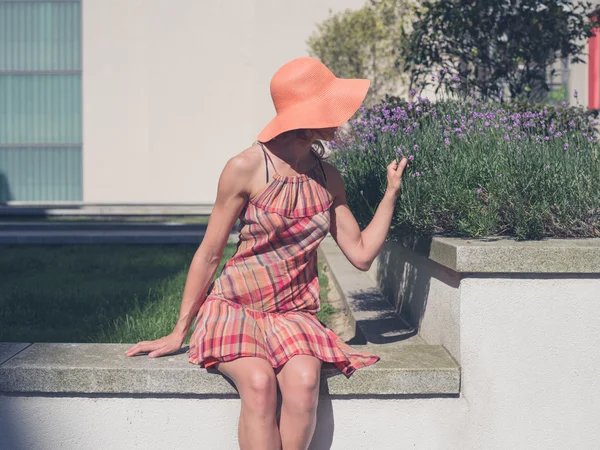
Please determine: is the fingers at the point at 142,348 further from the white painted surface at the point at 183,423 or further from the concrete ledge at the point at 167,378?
the white painted surface at the point at 183,423

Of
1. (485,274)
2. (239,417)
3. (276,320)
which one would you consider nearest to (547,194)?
(485,274)

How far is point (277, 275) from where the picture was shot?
2645 millimetres

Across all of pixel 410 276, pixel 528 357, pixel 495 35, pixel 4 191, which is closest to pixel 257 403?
pixel 528 357

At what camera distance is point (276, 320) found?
2.62 m

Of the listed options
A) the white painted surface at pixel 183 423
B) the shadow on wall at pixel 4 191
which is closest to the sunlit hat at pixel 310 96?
the white painted surface at pixel 183 423

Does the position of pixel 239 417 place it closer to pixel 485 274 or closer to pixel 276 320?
pixel 276 320

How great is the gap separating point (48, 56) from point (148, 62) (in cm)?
274

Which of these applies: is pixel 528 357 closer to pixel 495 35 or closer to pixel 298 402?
pixel 298 402

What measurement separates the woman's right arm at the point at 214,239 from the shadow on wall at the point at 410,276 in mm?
817

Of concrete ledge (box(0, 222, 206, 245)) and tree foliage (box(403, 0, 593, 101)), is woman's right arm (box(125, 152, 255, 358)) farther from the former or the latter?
concrete ledge (box(0, 222, 206, 245))

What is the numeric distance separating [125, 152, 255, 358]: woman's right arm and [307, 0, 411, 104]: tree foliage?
1003 cm

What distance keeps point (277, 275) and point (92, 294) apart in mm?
3331

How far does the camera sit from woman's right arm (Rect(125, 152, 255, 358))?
8.53 ft

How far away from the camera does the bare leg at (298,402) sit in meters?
2.37
